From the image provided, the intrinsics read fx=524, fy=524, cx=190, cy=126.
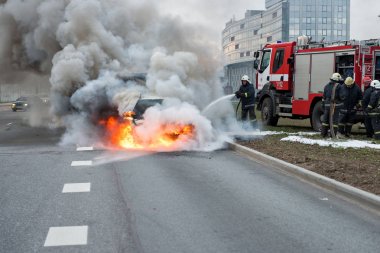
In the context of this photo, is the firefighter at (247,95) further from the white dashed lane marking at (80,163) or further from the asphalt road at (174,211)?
the white dashed lane marking at (80,163)

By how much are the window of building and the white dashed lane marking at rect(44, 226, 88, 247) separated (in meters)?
12.7

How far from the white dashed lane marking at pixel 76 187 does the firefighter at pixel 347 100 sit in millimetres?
7730

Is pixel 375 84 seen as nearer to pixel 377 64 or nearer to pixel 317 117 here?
pixel 377 64

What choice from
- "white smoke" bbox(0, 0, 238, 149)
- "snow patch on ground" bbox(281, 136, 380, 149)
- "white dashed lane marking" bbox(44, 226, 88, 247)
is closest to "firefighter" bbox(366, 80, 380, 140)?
"snow patch on ground" bbox(281, 136, 380, 149)

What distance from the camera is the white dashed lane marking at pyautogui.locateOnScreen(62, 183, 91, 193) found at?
7520mm

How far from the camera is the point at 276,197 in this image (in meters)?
7.06

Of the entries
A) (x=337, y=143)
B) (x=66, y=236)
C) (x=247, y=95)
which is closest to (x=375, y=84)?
(x=337, y=143)

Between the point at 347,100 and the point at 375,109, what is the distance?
81cm

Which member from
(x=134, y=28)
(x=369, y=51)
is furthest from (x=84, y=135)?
(x=369, y=51)

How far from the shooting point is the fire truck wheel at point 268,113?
695 inches

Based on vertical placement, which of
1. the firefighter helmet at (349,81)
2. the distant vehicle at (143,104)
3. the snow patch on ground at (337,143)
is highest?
the firefighter helmet at (349,81)

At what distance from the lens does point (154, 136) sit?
12562mm

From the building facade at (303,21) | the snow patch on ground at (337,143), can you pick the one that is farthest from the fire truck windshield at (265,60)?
the building facade at (303,21)

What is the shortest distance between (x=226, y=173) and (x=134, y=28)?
36.5ft
